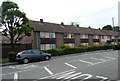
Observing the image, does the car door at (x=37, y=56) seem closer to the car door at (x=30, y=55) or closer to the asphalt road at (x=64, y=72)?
the car door at (x=30, y=55)

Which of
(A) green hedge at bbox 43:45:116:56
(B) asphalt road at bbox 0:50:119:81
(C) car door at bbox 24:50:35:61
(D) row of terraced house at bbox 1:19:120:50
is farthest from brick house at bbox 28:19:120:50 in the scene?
(B) asphalt road at bbox 0:50:119:81

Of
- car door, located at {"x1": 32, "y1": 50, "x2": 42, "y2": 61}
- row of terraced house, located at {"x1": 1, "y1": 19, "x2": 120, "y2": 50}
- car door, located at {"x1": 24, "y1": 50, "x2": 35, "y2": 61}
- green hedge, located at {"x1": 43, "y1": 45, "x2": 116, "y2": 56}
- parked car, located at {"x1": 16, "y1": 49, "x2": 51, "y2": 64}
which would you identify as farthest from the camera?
row of terraced house, located at {"x1": 1, "y1": 19, "x2": 120, "y2": 50}

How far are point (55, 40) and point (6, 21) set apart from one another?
44.7 feet

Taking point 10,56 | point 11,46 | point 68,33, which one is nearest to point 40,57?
point 10,56

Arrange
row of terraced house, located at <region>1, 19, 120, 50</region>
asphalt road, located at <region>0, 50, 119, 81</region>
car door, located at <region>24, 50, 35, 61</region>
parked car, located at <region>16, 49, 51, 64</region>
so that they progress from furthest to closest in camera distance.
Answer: row of terraced house, located at <region>1, 19, 120, 50</region> → car door, located at <region>24, 50, 35, 61</region> → parked car, located at <region>16, 49, 51, 64</region> → asphalt road, located at <region>0, 50, 119, 81</region>

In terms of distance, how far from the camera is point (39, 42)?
25.9 metres

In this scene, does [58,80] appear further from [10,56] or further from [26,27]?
[26,27]

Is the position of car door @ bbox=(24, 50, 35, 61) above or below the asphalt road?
above

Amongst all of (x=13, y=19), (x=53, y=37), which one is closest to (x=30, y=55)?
(x=13, y=19)

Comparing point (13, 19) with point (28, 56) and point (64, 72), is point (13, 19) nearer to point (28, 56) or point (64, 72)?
point (28, 56)

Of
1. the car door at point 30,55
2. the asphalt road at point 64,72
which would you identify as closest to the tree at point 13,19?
the car door at point 30,55

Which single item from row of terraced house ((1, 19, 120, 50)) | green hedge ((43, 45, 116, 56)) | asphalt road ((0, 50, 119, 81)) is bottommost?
asphalt road ((0, 50, 119, 81))

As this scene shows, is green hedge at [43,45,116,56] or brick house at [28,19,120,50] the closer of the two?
green hedge at [43,45,116,56]

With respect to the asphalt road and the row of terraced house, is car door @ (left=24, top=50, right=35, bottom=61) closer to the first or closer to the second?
the asphalt road
